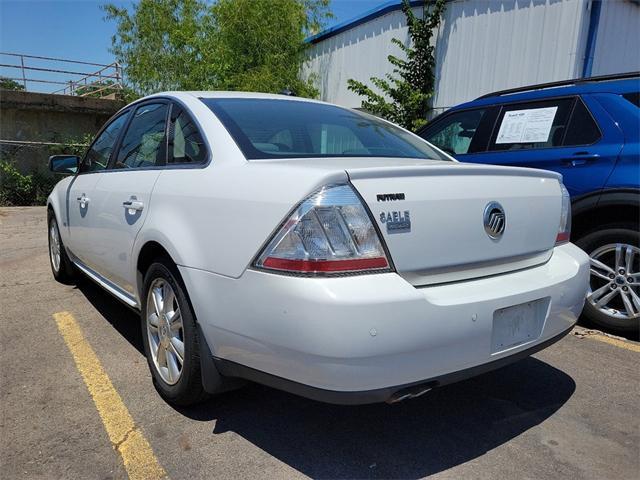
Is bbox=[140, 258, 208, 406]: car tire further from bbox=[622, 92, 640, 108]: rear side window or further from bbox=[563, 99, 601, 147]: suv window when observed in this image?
bbox=[622, 92, 640, 108]: rear side window

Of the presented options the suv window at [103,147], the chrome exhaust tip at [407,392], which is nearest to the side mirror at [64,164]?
the suv window at [103,147]

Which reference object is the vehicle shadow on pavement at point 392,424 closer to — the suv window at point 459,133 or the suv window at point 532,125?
the suv window at point 532,125

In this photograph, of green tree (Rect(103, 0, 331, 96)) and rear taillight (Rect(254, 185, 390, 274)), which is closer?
rear taillight (Rect(254, 185, 390, 274))

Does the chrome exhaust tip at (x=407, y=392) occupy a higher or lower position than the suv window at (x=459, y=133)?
lower

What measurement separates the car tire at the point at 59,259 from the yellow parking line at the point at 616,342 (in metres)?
4.46

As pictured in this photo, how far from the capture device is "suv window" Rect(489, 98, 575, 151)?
4.10 meters

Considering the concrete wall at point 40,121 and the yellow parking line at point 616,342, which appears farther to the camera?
the concrete wall at point 40,121

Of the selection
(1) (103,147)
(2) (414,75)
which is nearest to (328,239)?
(1) (103,147)

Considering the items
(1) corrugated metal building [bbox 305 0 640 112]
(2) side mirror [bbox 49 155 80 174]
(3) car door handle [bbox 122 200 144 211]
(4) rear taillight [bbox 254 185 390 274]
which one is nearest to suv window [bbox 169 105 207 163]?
(3) car door handle [bbox 122 200 144 211]

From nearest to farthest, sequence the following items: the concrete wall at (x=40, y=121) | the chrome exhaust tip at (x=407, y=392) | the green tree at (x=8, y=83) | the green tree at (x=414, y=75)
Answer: the chrome exhaust tip at (x=407, y=392) < the green tree at (x=414, y=75) < the concrete wall at (x=40, y=121) < the green tree at (x=8, y=83)

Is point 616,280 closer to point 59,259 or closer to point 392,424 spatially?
point 392,424

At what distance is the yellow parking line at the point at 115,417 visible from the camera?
2211 mm

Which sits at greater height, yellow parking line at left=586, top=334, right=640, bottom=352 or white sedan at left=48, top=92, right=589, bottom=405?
white sedan at left=48, top=92, right=589, bottom=405

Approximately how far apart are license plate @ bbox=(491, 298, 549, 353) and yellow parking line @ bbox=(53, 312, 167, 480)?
149 centimetres
